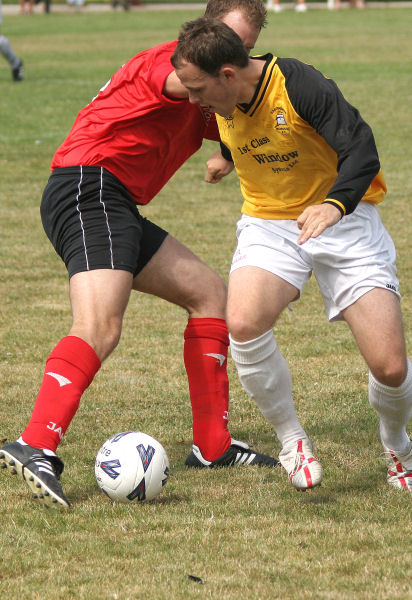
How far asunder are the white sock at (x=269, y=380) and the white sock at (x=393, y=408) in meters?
0.36

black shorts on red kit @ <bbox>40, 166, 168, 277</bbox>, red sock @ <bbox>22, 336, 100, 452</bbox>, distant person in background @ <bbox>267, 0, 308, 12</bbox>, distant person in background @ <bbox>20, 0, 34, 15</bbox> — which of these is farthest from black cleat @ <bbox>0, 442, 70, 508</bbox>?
distant person in background @ <bbox>20, 0, 34, 15</bbox>

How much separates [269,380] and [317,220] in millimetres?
847

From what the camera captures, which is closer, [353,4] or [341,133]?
[341,133]

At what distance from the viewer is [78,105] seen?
17562mm

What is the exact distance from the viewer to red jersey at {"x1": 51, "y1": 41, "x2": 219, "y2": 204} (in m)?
4.72

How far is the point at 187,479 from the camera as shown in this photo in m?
4.78

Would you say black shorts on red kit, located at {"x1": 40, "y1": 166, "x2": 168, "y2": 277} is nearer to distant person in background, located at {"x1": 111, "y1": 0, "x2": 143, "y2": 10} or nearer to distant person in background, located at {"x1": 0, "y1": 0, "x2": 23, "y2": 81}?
distant person in background, located at {"x1": 0, "y1": 0, "x2": 23, "y2": 81}

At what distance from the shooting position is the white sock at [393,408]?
14.5ft

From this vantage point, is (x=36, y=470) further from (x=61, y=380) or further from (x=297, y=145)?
(x=297, y=145)

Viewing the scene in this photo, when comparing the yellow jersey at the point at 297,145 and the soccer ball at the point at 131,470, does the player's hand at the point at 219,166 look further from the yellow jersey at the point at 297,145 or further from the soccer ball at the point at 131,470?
the soccer ball at the point at 131,470

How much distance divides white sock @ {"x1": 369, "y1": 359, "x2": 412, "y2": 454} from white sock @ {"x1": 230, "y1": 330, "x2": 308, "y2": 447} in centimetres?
36

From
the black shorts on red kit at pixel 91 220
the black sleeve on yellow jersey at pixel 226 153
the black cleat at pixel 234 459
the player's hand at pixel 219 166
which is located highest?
the black sleeve on yellow jersey at pixel 226 153

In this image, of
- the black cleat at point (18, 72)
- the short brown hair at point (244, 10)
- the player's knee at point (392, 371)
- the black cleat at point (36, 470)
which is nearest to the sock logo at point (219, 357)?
the player's knee at point (392, 371)

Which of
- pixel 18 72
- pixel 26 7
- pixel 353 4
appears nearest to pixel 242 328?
pixel 18 72
